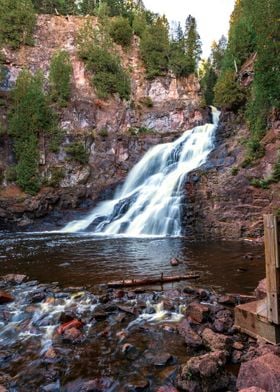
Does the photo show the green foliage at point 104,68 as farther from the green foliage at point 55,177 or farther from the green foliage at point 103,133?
the green foliage at point 55,177

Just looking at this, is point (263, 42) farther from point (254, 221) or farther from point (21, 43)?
point (21, 43)

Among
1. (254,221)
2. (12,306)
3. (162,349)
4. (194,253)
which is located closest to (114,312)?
(162,349)

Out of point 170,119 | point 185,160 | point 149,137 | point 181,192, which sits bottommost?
point 181,192

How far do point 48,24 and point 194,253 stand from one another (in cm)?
Result: 3817

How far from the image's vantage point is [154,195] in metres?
21.1

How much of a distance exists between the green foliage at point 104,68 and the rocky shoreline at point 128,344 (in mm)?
29379

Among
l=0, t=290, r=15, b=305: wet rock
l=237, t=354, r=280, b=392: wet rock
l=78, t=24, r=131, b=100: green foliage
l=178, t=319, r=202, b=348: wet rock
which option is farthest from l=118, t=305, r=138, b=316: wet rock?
l=78, t=24, r=131, b=100: green foliage

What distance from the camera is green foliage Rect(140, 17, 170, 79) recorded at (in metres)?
40.3

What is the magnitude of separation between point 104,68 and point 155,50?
914cm

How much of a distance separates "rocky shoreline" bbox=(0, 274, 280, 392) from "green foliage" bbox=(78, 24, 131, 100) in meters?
29.4

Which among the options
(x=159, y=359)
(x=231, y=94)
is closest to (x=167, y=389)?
(x=159, y=359)

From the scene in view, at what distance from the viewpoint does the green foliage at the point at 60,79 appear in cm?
3055

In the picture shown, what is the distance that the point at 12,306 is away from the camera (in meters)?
7.49

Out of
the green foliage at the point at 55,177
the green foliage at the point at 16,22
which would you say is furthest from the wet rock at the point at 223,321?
the green foliage at the point at 16,22
